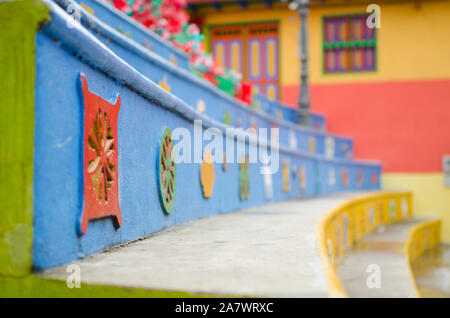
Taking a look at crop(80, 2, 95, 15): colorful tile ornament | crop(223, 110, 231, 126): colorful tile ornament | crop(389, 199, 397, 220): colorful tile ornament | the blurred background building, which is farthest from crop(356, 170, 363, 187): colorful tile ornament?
crop(80, 2, 95, 15): colorful tile ornament

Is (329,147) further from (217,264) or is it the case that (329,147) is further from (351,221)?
(217,264)

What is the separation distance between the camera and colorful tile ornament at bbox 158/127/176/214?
2.38m

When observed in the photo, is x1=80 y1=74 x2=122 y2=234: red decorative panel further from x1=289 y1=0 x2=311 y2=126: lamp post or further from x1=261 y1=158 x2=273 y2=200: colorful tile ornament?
x1=289 y1=0 x2=311 y2=126: lamp post

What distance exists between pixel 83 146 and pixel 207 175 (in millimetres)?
1660

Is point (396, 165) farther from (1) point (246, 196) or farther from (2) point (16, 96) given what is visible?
(2) point (16, 96)

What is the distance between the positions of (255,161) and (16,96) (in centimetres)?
320

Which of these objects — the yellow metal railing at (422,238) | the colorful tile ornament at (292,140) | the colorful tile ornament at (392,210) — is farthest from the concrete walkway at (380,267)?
the colorful tile ornament at (292,140)

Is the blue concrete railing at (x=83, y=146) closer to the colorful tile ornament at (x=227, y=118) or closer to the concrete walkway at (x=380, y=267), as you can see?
the concrete walkway at (x=380, y=267)

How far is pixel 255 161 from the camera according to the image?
4402mm

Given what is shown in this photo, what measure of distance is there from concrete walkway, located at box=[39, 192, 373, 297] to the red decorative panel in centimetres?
14

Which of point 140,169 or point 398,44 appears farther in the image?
point 398,44

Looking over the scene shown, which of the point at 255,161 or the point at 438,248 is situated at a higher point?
the point at 255,161
